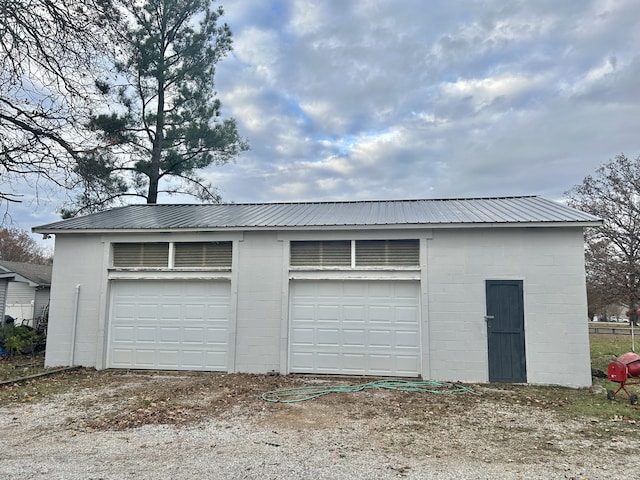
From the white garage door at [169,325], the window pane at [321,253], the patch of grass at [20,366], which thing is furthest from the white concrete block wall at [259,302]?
the patch of grass at [20,366]

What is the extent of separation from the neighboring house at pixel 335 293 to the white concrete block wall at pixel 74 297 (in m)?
0.03

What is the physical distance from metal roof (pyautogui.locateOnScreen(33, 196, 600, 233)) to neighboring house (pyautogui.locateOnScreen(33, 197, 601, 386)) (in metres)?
0.05

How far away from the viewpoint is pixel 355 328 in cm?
806

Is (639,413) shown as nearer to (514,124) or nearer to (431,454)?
(431,454)

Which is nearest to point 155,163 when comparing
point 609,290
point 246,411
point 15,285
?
point 15,285

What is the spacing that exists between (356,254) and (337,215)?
1362mm

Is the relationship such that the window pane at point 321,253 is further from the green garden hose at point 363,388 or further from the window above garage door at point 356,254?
the green garden hose at point 363,388

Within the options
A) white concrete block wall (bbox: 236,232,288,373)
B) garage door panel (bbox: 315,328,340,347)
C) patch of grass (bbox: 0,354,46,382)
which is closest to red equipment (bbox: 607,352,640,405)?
garage door panel (bbox: 315,328,340,347)

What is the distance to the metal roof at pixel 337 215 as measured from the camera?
7.76m

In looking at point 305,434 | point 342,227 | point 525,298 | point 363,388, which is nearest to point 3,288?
point 342,227

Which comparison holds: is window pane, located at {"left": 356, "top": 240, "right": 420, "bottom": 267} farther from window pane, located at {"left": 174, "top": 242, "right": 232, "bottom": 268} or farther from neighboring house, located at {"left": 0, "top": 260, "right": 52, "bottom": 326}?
neighboring house, located at {"left": 0, "top": 260, "right": 52, "bottom": 326}

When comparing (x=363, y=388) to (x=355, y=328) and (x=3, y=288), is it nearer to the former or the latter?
(x=355, y=328)

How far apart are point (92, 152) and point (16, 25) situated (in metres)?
2.59

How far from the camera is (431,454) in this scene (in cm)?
405
